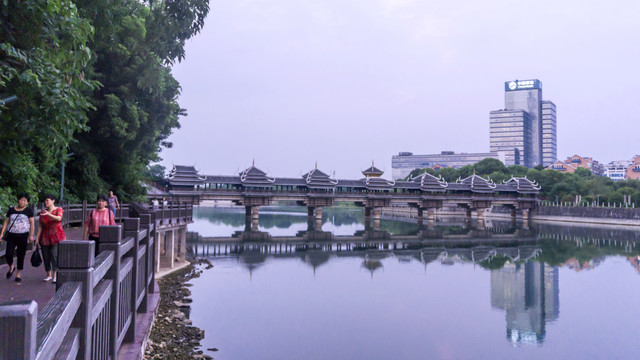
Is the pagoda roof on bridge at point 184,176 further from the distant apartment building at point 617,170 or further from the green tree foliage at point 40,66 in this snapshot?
the distant apartment building at point 617,170

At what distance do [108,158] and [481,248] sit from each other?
2492cm

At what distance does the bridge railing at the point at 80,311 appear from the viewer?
55.2 inches

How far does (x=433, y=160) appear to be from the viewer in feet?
458

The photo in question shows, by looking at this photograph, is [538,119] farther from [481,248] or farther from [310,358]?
[310,358]

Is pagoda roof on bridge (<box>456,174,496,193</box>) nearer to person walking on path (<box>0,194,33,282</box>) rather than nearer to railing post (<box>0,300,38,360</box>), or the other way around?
person walking on path (<box>0,194,33,282</box>)

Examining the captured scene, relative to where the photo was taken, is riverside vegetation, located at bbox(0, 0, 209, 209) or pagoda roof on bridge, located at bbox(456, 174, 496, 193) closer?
riverside vegetation, located at bbox(0, 0, 209, 209)

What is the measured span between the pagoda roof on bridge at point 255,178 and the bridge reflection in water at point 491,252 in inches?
272

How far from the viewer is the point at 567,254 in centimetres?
2761

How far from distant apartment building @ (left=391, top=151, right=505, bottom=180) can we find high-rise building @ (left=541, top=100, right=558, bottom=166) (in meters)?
16.9

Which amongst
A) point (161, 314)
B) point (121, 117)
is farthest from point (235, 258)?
point (161, 314)

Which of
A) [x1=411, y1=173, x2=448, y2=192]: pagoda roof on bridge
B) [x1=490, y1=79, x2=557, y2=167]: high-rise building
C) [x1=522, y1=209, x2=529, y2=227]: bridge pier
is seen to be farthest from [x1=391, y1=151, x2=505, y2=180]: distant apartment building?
[x1=411, y1=173, x2=448, y2=192]: pagoda roof on bridge

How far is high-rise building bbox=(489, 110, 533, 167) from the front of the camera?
411 feet

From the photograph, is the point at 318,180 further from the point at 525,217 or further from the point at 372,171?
the point at 525,217

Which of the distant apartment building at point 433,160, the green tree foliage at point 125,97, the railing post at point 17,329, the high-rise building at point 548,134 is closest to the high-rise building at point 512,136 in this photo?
the distant apartment building at point 433,160
